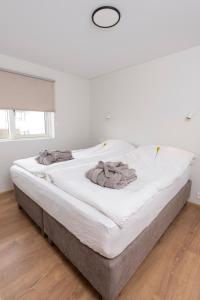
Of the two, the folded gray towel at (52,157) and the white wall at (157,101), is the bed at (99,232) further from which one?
the white wall at (157,101)

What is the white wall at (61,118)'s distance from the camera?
2584 mm

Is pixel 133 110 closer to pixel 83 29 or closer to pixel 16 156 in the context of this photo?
pixel 83 29

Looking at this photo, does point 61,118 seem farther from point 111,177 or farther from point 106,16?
point 111,177

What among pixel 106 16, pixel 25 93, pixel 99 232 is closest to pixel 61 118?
pixel 25 93

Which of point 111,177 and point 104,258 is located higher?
point 111,177

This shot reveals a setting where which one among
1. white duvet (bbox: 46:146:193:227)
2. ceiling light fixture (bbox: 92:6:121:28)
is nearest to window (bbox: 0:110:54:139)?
white duvet (bbox: 46:146:193:227)

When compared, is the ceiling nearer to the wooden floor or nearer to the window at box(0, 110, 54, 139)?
the window at box(0, 110, 54, 139)

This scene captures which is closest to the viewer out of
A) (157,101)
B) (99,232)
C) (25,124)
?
(99,232)

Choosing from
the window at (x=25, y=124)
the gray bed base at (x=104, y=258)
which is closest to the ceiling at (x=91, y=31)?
the window at (x=25, y=124)

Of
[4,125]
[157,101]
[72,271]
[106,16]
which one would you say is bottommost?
[72,271]

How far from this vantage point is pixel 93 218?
1010 millimetres

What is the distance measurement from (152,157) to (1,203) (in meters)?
2.38

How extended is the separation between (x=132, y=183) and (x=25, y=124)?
236 centimetres

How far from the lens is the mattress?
95 cm
